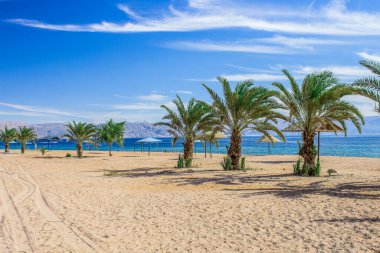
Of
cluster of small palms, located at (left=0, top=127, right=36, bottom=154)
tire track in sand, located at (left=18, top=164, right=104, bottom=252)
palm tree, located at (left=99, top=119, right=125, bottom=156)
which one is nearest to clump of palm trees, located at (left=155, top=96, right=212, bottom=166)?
tire track in sand, located at (left=18, top=164, right=104, bottom=252)

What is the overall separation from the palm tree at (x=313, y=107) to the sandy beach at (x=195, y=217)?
2.86 meters

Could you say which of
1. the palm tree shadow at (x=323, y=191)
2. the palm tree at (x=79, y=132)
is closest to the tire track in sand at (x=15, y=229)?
the palm tree shadow at (x=323, y=191)

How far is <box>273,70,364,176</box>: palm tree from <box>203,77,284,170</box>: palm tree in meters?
0.86

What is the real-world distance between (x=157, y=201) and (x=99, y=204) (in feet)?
5.47

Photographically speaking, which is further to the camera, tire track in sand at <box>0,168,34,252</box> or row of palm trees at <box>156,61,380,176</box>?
row of palm trees at <box>156,61,380,176</box>

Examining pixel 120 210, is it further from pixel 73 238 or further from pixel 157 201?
pixel 73 238

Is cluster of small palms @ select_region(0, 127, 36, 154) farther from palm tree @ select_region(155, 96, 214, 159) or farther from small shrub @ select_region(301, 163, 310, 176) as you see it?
small shrub @ select_region(301, 163, 310, 176)

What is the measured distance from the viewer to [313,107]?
15.4 meters

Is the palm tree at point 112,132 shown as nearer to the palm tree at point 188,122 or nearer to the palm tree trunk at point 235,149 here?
the palm tree at point 188,122

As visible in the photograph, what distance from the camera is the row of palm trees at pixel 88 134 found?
1387 inches

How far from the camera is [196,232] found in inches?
287

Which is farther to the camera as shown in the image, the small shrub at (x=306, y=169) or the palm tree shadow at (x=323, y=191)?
the small shrub at (x=306, y=169)

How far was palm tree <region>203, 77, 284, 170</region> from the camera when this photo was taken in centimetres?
1758

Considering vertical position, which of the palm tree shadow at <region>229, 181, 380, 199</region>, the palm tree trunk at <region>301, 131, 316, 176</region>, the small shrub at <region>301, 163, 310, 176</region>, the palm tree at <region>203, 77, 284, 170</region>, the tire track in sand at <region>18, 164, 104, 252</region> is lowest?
the tire track in sand at <region>18, 164, 104, 252</region>
